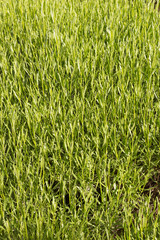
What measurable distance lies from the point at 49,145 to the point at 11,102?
49cm

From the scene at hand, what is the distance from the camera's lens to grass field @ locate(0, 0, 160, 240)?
1.25 m

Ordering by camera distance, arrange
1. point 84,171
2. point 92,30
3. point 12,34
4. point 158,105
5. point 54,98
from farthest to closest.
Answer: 1. point 12,34
2. point 92,30
3. point 54,98
4. point 158,105
5. point 84,171

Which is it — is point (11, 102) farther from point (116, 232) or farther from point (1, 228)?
point (116, 232)

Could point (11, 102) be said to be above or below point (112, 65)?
below

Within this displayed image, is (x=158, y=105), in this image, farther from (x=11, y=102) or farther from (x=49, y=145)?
(x=11, y=102)

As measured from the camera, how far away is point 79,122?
173cm

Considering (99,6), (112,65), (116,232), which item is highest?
(99,6)

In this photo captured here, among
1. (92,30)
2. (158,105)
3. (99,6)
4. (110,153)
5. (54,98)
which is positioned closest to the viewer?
(110,153)

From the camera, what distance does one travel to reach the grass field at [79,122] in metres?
1.25

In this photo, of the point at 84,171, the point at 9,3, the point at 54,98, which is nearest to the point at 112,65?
the point at 54,98

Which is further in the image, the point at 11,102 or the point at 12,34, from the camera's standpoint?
the point at 12,34

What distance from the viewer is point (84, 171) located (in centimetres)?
144

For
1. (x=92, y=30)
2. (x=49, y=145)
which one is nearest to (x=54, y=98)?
(x=49, y=145)

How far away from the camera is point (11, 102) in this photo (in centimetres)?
188
